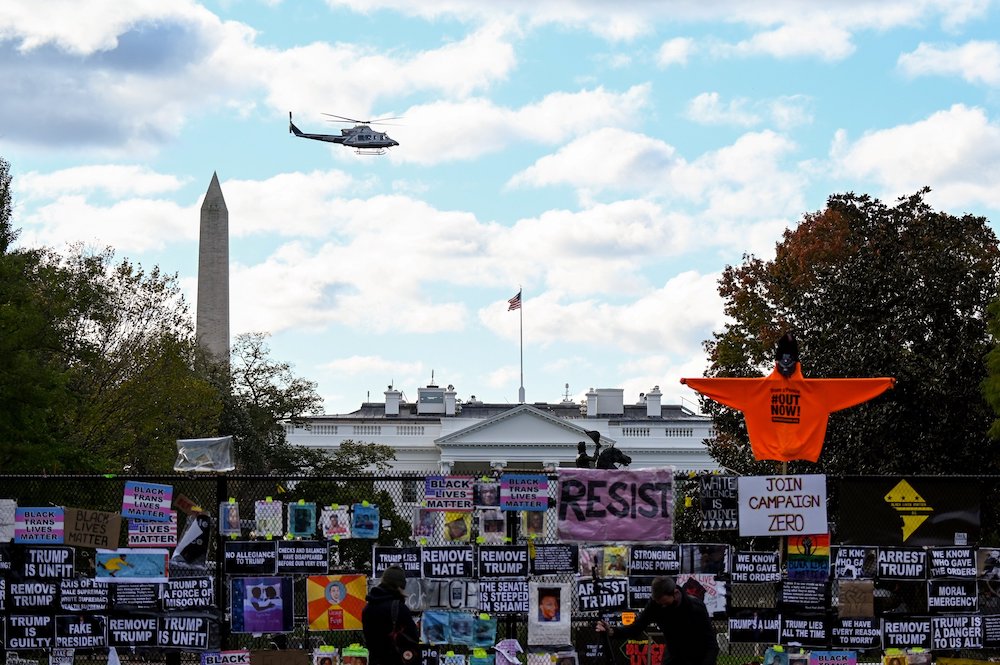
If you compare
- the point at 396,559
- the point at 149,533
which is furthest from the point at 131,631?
the point at 396,559

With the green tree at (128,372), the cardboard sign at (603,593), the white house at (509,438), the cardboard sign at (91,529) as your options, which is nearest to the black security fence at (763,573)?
the cardboard sign at (603,593)

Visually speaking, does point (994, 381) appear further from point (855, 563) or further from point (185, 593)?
point (185, 593)

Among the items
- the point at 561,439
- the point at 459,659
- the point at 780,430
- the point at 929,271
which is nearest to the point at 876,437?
the point at 929,271

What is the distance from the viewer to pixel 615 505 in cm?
1355

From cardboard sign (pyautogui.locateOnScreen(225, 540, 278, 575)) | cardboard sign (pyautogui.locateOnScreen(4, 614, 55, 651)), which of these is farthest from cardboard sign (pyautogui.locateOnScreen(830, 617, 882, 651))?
cardboard sign (pyautogui.locateOnScreen(4, 614, 55, 651))

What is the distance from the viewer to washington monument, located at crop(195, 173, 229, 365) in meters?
72.7

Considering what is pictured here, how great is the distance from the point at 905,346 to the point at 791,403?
1922 cm

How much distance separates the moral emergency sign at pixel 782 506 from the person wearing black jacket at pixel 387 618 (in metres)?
4.05

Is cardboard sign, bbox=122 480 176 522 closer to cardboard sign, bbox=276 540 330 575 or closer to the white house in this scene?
cardboard sign, bbox=276 540 330 575

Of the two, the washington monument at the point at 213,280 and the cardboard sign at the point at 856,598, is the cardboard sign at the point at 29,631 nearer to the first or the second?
the cardboard sign at the point at 856,598

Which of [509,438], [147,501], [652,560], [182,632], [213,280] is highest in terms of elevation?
[213,280]

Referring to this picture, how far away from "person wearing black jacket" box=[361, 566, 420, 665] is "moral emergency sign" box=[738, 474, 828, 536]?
4.05 metres

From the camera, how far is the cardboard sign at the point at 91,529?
13172mm

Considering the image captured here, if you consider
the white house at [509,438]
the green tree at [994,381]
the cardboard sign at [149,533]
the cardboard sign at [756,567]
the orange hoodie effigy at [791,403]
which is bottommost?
the cardboard sign at [756,567]
